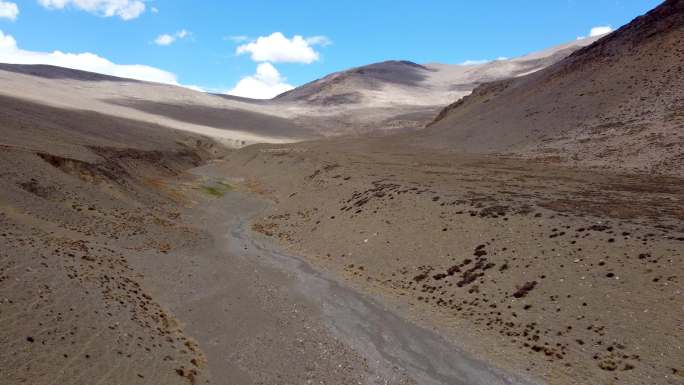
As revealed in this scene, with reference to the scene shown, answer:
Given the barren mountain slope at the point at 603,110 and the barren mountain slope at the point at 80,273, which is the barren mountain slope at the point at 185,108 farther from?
the barren mountain slope at the point at 80,273

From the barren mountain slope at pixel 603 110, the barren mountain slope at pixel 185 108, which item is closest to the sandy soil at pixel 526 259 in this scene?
the barren mountain slope at pixel 603 110

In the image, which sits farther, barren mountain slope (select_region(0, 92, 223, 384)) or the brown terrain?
the brown terrain

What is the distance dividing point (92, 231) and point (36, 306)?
40.2 ft

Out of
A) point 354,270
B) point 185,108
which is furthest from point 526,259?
point 185,108

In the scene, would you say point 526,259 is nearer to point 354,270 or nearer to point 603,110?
point 354,270

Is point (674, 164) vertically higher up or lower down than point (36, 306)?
higher up

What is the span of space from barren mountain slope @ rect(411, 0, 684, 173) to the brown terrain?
0.55m

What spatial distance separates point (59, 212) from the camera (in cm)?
2447

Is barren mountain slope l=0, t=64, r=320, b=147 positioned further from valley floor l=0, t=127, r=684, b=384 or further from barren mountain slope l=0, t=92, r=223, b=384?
valley floor l=0, t=127, r=684, b=384

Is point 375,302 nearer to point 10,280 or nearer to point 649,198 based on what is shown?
point 10,280

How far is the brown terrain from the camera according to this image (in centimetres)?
1373

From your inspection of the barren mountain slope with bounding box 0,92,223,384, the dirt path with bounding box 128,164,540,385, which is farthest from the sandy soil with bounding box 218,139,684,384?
the barren mountain slope with bounding box 0,92,223,384

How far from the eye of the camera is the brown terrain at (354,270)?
45.0ft

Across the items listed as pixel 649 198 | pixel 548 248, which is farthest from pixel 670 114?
pixel 548 248
